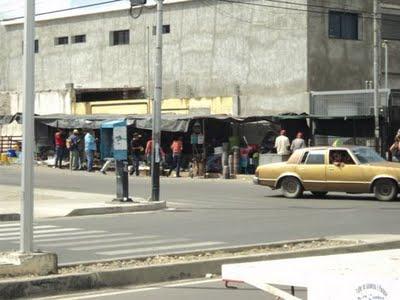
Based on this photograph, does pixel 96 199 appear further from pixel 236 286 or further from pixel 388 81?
pixel 388 81

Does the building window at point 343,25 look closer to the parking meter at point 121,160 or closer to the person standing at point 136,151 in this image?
the person standing at point 136,151

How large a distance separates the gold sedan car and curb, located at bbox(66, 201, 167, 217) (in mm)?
4526

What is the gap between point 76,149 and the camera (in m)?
35.2

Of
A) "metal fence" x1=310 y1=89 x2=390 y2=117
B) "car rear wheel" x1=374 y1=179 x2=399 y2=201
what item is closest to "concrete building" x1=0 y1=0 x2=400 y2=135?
"metal fence" x1=310 y1=89 x2=390 y2=117

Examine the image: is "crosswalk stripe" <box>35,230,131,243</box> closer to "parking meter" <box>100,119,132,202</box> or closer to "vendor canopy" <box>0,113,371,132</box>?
"parking meter" <box>100,119,132,202</box>

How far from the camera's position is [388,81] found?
39438 millimetres

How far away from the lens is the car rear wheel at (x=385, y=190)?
2103cm

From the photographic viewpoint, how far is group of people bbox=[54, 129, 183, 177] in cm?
3253

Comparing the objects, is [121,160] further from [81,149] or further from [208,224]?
[81,149]

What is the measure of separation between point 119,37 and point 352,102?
16.9m

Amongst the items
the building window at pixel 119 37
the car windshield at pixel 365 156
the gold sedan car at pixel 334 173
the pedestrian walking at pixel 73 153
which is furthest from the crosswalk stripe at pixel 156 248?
the building window at pixel 119 37

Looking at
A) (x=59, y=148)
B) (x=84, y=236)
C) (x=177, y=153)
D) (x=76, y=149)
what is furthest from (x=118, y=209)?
(x=59, y=148)

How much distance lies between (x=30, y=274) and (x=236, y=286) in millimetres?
2319

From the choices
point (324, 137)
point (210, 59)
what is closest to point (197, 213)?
point (324, 137)
